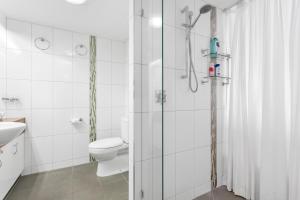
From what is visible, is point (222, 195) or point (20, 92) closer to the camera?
point (222, 195)

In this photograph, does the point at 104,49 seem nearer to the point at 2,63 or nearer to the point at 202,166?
the point at 2,63

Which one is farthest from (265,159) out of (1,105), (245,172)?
(1,105)

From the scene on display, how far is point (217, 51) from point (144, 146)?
118cm

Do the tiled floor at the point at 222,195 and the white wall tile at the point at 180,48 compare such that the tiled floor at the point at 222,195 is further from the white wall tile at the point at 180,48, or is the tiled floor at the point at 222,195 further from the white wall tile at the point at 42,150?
the white wall tile at the point at 42,150

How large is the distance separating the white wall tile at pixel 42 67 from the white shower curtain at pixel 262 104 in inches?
91.2

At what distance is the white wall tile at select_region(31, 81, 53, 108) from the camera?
2.14 m

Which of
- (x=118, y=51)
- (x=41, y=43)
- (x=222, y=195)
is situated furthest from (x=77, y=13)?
(x=222, y=195)

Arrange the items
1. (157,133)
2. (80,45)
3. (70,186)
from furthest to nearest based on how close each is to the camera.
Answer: (80,45) → (70,186) → (157,133)

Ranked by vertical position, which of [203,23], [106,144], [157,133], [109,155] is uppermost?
[203,23]

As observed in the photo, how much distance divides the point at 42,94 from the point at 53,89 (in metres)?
0.15

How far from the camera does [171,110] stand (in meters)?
1.34

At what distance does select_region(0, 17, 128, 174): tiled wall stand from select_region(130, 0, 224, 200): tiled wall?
1.58m

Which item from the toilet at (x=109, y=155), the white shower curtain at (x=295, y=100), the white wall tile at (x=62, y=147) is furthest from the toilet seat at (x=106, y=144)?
the white shower curtain at (x=295, y=100)

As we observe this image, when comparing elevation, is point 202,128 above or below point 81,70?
below
